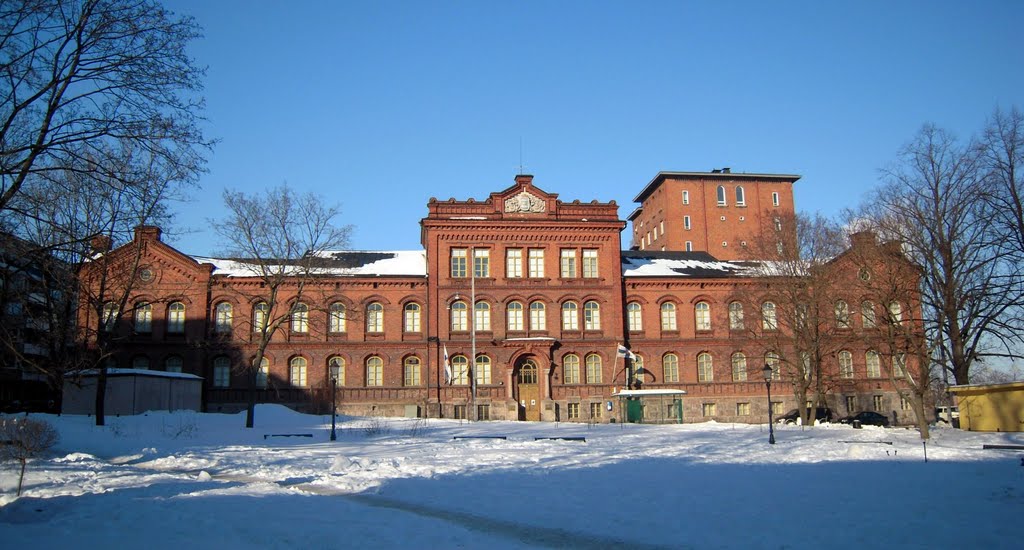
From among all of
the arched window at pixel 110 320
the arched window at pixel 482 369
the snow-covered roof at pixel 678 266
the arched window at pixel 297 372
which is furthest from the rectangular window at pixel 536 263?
the arched window at pixel 110 320

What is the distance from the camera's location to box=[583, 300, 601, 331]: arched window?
1892 inches

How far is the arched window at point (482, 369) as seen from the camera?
46406 millimetres

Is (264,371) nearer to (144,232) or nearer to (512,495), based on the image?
(144,232)

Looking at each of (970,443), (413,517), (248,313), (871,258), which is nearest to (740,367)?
(871,258)

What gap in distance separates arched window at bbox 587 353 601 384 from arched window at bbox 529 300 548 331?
341 centimetres

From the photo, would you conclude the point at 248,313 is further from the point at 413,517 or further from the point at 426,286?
the point at 413,517

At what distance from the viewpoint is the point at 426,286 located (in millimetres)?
47375

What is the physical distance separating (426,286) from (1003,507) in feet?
122

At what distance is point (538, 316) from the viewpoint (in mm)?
47781

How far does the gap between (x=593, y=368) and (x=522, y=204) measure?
11300 millimetres

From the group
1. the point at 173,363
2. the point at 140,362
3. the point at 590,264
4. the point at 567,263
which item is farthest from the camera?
the point at 590,264

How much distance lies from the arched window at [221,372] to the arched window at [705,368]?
29.4 m

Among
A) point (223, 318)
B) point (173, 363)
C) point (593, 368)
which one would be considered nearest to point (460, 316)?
point (593, 368)

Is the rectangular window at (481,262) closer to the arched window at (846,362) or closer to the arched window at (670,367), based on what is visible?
the arched window at (670,367)
